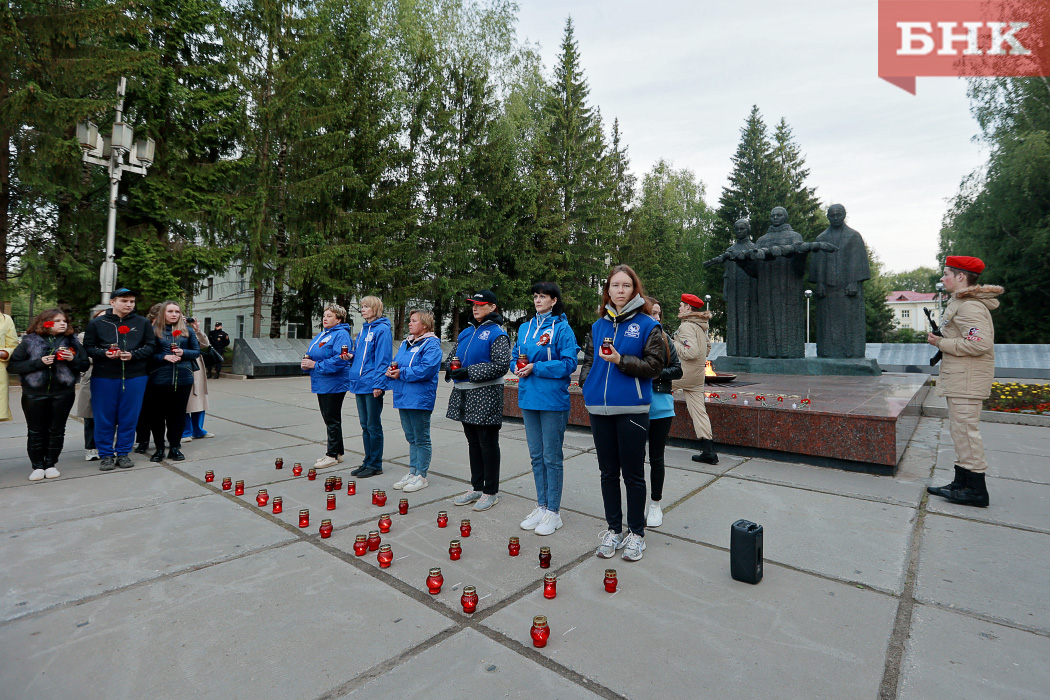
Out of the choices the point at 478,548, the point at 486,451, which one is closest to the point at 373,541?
the point at 478,548

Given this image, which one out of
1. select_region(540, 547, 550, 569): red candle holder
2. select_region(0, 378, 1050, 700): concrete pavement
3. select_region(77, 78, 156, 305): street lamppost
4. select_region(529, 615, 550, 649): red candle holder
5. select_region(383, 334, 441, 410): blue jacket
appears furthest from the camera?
select_region(77, 78, 156, 305): street lamppost

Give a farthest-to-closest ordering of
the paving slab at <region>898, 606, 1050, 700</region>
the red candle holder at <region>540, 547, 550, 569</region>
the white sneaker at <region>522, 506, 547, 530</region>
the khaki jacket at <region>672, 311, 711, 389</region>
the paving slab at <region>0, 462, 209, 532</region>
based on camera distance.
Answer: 1. the khaki jacket at <region>672, 311, 711, 389</region>
2. the paving slab at <region>0, 462, 209, 532</region>
3. the white sneaker at <region>522, 506, 547, 530</region>
4. the red candle holder at <region>540, 547, 550, 569</region>
5. the paving slab at <region>898, 606, 1050, 700</region>

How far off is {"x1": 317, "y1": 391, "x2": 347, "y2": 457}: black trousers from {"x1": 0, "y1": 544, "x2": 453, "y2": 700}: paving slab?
287 centimetres

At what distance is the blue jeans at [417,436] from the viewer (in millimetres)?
5332

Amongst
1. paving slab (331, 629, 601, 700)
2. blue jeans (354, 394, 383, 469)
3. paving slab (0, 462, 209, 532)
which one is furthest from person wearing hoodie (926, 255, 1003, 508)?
paving slab (0, 462, 209, 532)

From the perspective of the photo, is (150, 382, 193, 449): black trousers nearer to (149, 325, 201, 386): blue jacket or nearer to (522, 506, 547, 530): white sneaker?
(149, 325, 201, 386): blue jacket

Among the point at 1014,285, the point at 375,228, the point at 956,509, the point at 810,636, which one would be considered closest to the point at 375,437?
the point at 810,636

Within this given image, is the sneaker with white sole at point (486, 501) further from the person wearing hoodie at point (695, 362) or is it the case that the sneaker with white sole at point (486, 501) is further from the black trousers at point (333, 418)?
the person wearing hoodie at point (695, 362)

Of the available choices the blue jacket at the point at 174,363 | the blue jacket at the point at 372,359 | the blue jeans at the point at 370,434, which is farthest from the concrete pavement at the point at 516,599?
the blue jacket at the point at 174,363

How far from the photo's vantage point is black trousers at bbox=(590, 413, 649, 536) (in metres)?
3.54

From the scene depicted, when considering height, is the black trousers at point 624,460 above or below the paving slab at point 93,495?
above

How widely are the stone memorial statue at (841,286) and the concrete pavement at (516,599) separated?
8327 millimetres

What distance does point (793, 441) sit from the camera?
625cm

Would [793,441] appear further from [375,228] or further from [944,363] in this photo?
[375,228]
